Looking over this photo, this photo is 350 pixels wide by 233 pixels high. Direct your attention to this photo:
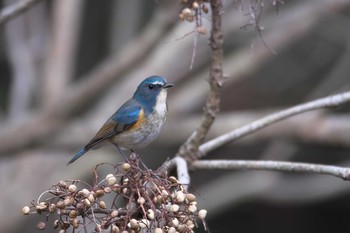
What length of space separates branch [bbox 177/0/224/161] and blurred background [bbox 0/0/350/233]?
1.31m

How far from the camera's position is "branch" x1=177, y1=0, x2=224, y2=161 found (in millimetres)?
4004

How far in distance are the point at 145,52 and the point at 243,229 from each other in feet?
17.6

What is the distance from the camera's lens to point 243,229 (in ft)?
38.2

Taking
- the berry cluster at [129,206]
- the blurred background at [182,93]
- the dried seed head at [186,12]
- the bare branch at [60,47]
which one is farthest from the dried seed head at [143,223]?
the bare branch at [60,47]

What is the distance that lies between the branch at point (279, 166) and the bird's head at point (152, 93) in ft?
2.20

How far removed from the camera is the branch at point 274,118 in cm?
416

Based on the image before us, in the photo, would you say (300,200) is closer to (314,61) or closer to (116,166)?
(314,61)

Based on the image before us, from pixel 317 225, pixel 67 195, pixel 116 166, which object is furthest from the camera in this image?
pixel 317 225

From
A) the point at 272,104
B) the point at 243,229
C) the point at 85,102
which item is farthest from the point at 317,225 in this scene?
the point at 85,102

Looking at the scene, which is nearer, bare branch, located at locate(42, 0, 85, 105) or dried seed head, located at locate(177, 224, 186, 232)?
dried seed head, located at locate(177, 224, 186, 232)

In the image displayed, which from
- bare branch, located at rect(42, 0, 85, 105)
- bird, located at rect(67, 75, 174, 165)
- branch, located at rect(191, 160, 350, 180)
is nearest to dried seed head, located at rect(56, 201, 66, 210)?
branch, located at rect(191, 160, 350, 180)

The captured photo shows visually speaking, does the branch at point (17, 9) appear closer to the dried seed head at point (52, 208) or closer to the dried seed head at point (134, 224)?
the dried seed head at point (52, 208)

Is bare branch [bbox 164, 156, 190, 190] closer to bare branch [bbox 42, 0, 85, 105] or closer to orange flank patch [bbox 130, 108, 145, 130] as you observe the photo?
orange flank patch [bbox 130, 108, 145, 130]

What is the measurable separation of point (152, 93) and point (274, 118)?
0.95m
